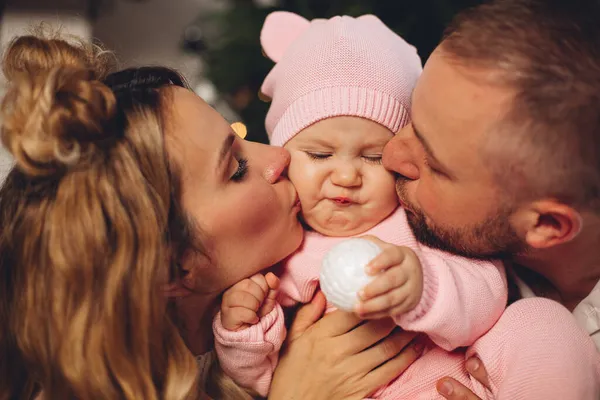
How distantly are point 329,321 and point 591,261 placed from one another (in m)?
0.54

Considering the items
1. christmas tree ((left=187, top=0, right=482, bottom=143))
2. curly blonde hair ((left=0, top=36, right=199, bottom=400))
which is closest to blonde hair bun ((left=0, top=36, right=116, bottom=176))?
curly blonde hair ((left=0, top=36, right=199, bottom=400))

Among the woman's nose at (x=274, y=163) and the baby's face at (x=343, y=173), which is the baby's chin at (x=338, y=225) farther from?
the woman's nose at (x=274, y=163)

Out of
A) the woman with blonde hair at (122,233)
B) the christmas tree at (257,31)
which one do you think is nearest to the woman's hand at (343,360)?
the woman with blonde hair at (122,233)

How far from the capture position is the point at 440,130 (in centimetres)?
97

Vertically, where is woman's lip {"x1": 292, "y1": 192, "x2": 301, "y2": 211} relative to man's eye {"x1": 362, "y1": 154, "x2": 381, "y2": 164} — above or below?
below

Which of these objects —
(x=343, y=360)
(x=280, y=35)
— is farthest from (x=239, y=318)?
(x=280, y=35)

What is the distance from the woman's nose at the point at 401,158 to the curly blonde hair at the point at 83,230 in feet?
1.40

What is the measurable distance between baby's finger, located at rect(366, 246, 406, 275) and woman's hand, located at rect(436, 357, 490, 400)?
1.00ft

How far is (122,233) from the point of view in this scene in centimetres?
90

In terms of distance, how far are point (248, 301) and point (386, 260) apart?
31 centimetres

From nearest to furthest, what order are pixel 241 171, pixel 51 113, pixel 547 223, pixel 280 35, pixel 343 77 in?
pixel 51 113 → pixel 547 223 → pixel 241 171 → pixel 343 77 → pixel 280 35

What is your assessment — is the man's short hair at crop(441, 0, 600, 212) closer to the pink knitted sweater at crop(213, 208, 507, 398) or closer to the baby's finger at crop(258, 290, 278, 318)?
the pink knitted sweater at crop(213, 208, 507, 398)

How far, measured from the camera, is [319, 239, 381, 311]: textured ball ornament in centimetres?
85

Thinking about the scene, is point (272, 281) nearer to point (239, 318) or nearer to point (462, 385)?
point (239, 318)
